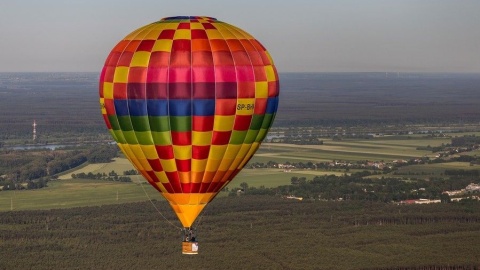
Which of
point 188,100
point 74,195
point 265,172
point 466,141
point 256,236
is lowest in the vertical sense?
point 256,236

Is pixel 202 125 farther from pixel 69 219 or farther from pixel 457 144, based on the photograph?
pixel 457 144

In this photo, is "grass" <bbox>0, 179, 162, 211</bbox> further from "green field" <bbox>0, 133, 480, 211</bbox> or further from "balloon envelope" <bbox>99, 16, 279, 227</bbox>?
"balloon envelope" <bbox>99, 16, 279, 227</bbox>

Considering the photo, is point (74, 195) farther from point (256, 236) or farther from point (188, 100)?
point (188, 100)

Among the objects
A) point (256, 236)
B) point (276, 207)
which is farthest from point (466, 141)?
point (256, 236)

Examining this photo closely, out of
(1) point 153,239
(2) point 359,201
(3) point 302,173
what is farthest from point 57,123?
(1) point 153,239

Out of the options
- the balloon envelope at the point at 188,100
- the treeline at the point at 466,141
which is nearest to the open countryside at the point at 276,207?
the treeline at the point at 466,141

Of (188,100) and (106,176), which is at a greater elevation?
(188,100)

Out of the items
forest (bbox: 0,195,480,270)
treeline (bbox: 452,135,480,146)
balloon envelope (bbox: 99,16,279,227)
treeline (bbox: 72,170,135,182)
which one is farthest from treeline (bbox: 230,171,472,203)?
balloon envelope (bbox: 99,16,279,227)
